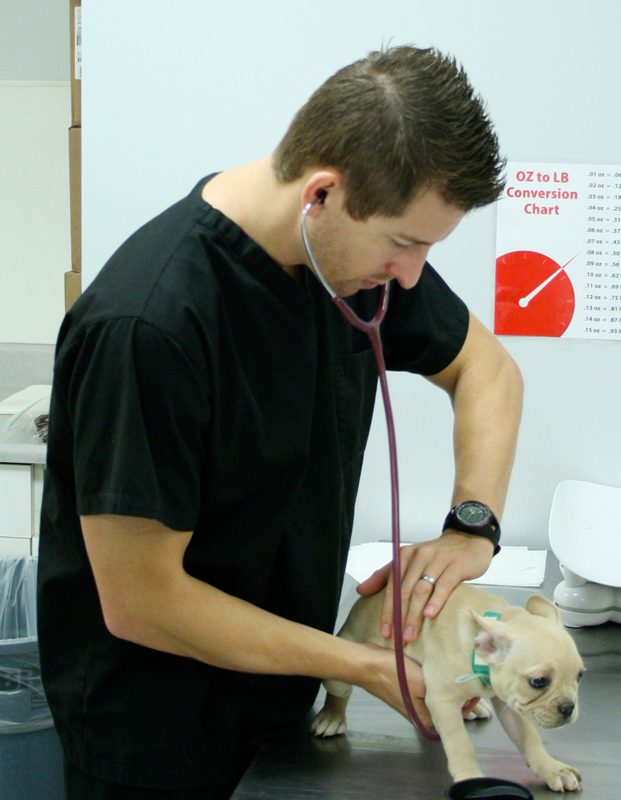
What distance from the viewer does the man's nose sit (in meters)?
0.93

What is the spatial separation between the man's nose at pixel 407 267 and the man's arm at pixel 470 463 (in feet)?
1.09

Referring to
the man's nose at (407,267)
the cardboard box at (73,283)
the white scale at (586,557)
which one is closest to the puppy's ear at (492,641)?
the man's nose at (407,267)

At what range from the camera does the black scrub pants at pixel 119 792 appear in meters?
1.07

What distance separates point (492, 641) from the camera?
3.15ft

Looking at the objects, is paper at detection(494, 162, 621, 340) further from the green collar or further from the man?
the green collar

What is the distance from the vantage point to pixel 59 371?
94cm

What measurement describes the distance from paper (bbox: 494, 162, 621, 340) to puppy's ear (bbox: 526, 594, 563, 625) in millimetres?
921

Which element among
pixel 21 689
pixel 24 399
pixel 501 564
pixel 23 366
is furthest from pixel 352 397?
pixel 23 366

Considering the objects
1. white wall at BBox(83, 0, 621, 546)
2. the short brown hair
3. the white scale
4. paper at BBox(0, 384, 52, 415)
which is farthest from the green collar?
paper at BBox(0, 384, 52, 415)

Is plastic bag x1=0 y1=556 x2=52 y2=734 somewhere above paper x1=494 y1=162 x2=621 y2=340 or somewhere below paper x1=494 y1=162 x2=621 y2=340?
below

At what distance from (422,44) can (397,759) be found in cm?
129

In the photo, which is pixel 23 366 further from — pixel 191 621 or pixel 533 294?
pixel 191 621

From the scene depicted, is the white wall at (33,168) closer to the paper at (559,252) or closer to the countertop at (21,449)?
the countertop at (21,449)

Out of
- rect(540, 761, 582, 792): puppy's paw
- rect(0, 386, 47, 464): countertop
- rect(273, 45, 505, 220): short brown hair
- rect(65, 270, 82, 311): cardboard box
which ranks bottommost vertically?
rect(540, 761, 582, 792): puppy's paw
